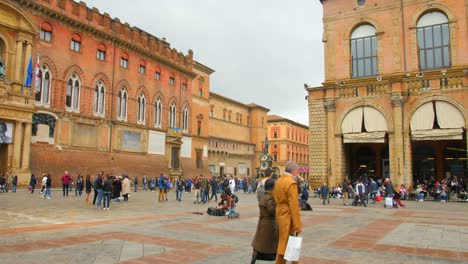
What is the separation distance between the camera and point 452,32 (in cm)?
2822

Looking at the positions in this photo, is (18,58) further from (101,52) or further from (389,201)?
(389,201)

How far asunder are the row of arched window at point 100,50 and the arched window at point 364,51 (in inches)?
873

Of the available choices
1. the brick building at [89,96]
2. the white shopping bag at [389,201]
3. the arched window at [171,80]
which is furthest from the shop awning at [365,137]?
the arched window at [171,80]

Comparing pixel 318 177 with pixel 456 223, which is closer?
pixel 456 223

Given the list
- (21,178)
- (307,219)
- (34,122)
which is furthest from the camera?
(34,122)

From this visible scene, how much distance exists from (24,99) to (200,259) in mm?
26262

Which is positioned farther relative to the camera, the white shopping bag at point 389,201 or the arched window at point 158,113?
the arched window at point 158,113

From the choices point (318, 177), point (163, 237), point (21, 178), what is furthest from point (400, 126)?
point (21, 178)

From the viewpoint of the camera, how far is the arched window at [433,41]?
2870cm

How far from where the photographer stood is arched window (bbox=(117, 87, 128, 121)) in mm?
37984

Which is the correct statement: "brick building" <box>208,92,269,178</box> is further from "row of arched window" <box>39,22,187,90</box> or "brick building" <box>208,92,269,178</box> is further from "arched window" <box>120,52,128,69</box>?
"arched window" <box>120,52,128,69</box>

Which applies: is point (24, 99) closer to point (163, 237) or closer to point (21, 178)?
point (21, 178)

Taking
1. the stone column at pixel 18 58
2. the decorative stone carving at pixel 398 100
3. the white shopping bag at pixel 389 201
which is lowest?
the white shopping bag at pixel 389 201

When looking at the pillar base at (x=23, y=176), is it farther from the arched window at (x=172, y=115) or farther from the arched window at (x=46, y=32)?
the arched window at (x=172, y=115)
